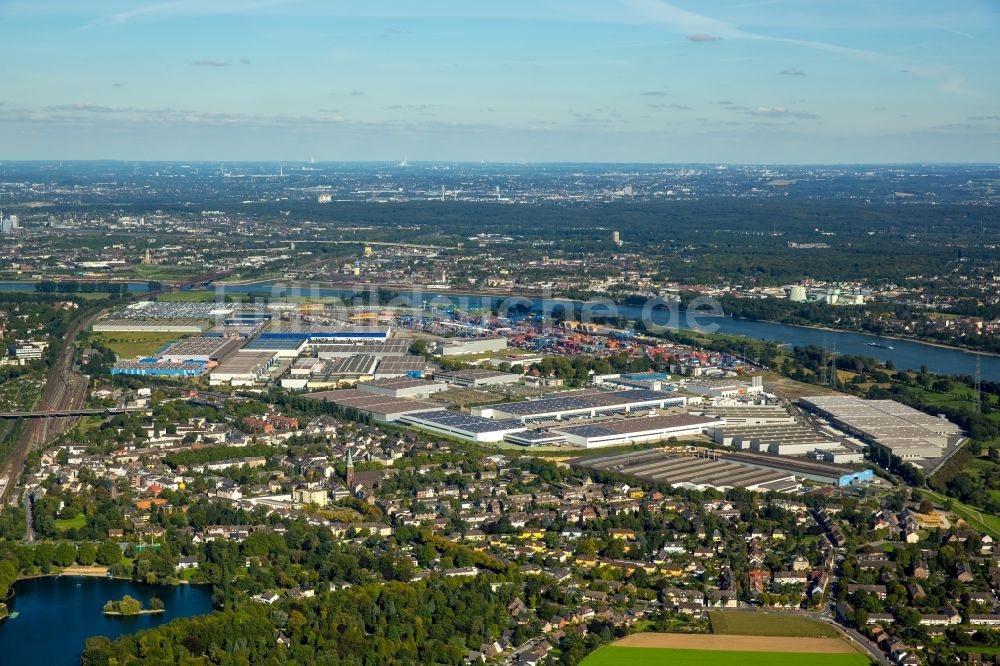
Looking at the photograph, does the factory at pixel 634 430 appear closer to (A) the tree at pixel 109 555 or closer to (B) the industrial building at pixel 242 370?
(B) the industrial building at pixel 242 370

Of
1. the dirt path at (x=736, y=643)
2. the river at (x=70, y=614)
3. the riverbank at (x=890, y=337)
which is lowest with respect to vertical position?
the river at (x=70, y=614)

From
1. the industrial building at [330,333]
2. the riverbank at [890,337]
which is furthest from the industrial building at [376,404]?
the riverbank at [890,337]

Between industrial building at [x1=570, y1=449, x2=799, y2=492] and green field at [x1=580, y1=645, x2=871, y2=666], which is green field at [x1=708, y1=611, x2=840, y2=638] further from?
industrial building at [x1=570, y1=449, x2=799, y2=492]

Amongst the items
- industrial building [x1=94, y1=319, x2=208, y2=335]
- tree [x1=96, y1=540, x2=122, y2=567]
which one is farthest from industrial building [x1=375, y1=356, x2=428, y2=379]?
tree [x1=96, y1=540, x2=122, y2=567]

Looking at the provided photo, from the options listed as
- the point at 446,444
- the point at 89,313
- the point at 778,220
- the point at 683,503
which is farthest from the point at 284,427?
the point at 778,220

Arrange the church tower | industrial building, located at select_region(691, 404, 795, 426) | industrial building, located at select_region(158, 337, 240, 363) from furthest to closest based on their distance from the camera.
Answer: industrial building, located at select_region(158, 337, 240, 363)
industrial building, located at select_region(691, 404, 795, 426)
the church tower
